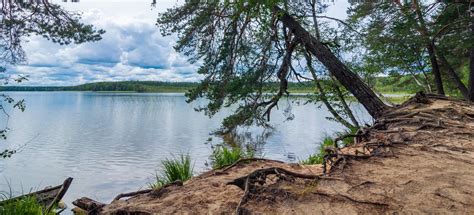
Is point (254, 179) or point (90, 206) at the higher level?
point (254, 179)

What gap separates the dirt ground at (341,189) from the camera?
2027 mm

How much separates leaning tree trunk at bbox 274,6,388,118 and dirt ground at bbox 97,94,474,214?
417cm

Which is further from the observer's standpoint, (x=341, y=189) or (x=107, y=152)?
(x=107, y=152)

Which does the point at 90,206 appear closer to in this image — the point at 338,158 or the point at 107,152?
the point at 338,158

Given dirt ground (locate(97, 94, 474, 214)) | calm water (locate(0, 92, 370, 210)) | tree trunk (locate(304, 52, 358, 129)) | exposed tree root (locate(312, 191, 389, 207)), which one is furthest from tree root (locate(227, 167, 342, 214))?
tree trunk (locate(304, 52, 358, 129))

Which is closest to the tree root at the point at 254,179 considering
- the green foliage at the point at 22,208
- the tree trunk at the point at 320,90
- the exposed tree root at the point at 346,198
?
the exposed tree root at the point at 346,198

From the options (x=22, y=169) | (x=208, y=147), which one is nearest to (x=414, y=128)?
(x=208, y=147)

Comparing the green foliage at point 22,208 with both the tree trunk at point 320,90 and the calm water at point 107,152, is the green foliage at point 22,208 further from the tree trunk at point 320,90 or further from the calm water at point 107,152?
the tree trunk at point 320,90

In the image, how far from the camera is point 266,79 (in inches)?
387

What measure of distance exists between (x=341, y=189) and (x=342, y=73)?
5.94 meters

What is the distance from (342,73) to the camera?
7859mm

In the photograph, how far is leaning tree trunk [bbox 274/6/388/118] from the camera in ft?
24.7

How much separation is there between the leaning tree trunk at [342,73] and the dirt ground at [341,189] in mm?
4166

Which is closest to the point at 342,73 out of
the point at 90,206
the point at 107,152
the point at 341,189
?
the point at 341,189
